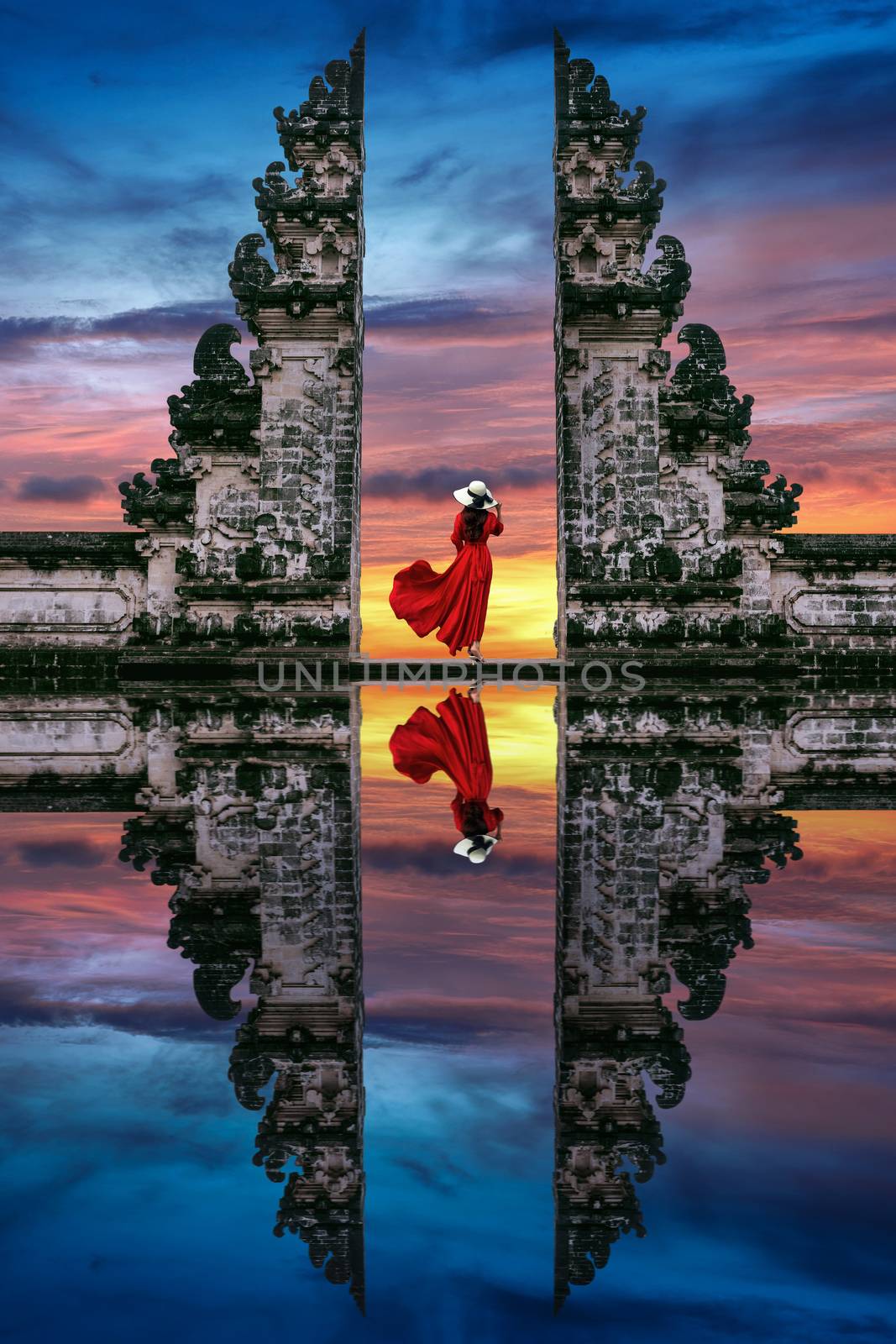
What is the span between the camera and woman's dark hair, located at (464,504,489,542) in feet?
54.5

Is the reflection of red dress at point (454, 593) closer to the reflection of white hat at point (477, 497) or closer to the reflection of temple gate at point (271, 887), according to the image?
the reflection of white hat at point (477, 497)

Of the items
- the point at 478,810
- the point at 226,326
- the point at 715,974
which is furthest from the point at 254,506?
the point at 715,974

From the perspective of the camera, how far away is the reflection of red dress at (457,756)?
20.0 ft

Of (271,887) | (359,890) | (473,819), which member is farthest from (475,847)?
(271,887)

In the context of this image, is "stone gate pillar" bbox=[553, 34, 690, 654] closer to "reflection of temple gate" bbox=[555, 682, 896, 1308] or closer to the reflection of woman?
the reflection of woman

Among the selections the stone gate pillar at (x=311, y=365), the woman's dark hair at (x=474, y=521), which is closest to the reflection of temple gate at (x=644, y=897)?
the woman's dark hair at (x=474, y=521)

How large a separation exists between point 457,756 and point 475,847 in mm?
3487

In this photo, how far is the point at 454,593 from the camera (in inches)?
673

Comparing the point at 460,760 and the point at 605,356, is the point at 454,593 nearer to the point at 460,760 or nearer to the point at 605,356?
the point at 605,356

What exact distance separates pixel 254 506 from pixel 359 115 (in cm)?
575

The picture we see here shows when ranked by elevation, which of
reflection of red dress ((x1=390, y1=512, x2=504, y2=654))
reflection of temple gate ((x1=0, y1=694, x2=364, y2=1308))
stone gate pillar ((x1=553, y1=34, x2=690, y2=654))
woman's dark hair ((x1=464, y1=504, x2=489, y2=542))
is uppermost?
stone gate pillar ((x1=553, y1=34, x2=690, y2=654))

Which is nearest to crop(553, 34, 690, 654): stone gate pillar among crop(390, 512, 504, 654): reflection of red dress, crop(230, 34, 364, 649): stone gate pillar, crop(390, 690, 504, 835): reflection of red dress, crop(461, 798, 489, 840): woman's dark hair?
crop(390, 512, 504, 654): reflection of red dress

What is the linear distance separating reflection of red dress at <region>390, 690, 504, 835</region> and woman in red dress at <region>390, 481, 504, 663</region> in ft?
13.8

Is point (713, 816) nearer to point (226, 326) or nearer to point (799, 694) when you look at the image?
point (799, 694)
